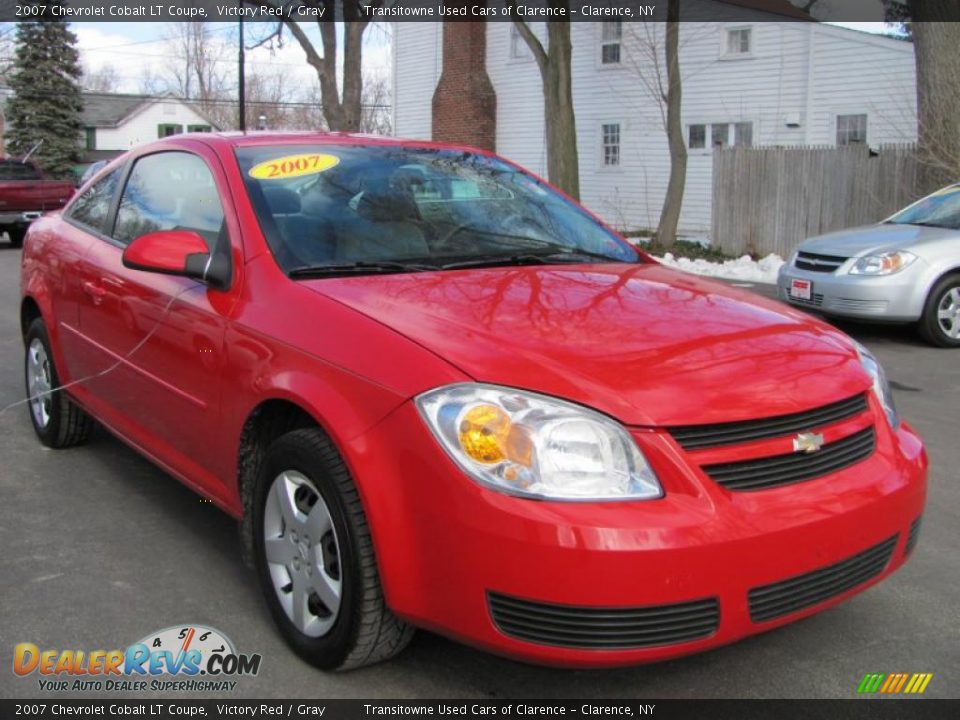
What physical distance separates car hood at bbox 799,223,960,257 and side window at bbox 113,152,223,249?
650 cm

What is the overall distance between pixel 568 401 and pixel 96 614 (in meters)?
1.91

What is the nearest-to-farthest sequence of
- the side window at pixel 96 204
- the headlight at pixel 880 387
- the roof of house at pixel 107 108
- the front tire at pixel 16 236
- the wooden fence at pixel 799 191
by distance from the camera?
1. the headlight at pixel 880 387
2. the side window at pixel 96 204
3. the wooden fence at pixel 799 191
4. the front tire at pixel 16 236
5. the roof of house at pixel 107 108

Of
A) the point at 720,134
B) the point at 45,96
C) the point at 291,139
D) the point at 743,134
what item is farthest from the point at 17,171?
the point at 45,96

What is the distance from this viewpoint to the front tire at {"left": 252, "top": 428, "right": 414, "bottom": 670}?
104 inches

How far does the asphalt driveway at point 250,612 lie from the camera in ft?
9.36

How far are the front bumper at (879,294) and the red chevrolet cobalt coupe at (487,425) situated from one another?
528cm

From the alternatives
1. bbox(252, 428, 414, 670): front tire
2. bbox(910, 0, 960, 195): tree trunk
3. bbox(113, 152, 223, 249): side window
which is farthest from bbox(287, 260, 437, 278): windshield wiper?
bbox(910, 0, 960, 195): tree trunk

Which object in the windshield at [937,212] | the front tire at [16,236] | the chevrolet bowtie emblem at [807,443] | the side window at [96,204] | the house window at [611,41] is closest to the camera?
the chevrolet bowtie emblem at [807,443]

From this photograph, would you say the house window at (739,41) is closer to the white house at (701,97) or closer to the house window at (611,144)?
the white house at (701,97)

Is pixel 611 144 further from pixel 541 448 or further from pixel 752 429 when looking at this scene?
pixel 541 448

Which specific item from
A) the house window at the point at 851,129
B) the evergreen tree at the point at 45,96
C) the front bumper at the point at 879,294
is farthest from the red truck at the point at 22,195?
the evergreen tree at the point at 45,96

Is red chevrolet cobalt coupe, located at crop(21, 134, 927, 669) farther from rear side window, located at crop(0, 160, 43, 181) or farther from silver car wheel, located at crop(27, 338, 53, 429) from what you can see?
rear side window, located at crop(0, 160, 43, 181)

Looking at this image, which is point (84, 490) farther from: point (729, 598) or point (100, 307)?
point (729, 598)

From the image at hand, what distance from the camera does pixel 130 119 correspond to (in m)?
65.5
